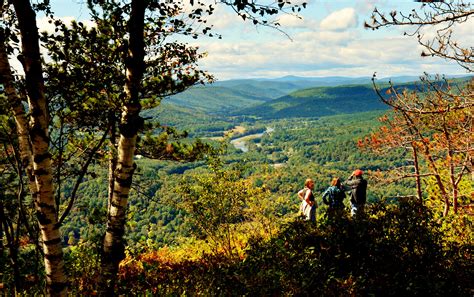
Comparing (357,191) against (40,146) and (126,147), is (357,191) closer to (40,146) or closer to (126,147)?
(126,147)

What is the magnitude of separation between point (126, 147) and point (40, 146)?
106cm

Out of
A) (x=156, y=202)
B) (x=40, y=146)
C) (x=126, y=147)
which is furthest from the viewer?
(x=156, y=202)

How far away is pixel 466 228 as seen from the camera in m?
8.02

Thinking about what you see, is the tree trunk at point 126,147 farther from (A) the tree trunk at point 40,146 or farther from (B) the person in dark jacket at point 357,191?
(B) the person in dark jacket at point 357,191

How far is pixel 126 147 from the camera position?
13.9ft

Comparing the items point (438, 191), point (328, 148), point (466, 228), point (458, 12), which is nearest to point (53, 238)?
point (458, 12)

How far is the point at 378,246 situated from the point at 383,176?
621 cm

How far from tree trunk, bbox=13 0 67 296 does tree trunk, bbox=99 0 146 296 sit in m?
0.79

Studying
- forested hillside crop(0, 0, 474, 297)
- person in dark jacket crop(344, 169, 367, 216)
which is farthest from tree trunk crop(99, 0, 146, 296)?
person in dark jacket crop(344, 169, 367, 216)

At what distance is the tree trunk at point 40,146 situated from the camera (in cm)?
318

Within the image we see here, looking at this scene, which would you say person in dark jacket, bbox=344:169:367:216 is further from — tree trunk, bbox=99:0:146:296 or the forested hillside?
tree trunk, bbox=99:0:146:296

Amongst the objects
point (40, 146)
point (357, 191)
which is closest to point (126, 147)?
point (40, 146)

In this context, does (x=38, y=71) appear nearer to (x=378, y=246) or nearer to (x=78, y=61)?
(x=78, y=61)

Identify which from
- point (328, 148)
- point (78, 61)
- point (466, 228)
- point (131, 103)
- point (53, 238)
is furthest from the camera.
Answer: point (328, 148)
